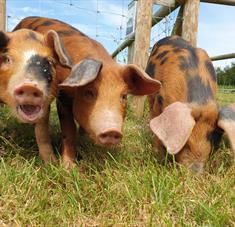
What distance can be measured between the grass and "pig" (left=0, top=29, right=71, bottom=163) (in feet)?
1.10

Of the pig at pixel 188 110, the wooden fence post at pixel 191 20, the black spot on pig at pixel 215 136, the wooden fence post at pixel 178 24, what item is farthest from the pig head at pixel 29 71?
the wooden fence post at pixel 178 24

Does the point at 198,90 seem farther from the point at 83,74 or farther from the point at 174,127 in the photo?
the point at 83,74

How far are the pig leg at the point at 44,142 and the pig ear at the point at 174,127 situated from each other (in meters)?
0.88

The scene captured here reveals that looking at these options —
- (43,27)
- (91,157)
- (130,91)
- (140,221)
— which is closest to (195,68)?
(130,91)

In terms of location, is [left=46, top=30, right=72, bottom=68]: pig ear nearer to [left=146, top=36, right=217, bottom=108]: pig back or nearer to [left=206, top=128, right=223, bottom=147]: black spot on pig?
[left=146, top=36, right=217, bottom=108]: pig back

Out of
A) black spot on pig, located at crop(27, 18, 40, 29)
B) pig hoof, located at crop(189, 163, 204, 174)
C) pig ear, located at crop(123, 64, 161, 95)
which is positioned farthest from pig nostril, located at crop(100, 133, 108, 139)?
black spot on pig, located at crop(27, 18, 40, 29)

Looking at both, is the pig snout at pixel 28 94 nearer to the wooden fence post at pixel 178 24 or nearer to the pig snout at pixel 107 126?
the pig snout at pixel 107 126

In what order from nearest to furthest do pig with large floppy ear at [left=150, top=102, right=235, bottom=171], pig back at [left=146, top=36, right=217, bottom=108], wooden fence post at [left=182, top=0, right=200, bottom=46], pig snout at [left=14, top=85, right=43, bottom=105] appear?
pig snout at [left=14, top=85, right=43, bottom=105] < pig with large floppy ear at [left=150, top=102, right=235, bottom=171] < pig back at [left=146, top=36, right=217, bottom=108] < wooden fence post at [left=182, top=0, right=200, bottom=46]

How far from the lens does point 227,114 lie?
328cm

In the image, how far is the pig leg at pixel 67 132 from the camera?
347 centimetres

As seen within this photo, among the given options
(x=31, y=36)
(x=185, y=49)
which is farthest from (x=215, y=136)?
(x=31, y=36)

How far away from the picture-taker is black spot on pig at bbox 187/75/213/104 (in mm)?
3457

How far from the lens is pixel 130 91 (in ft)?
11.2

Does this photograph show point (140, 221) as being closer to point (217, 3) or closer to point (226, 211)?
point (226, 211)
